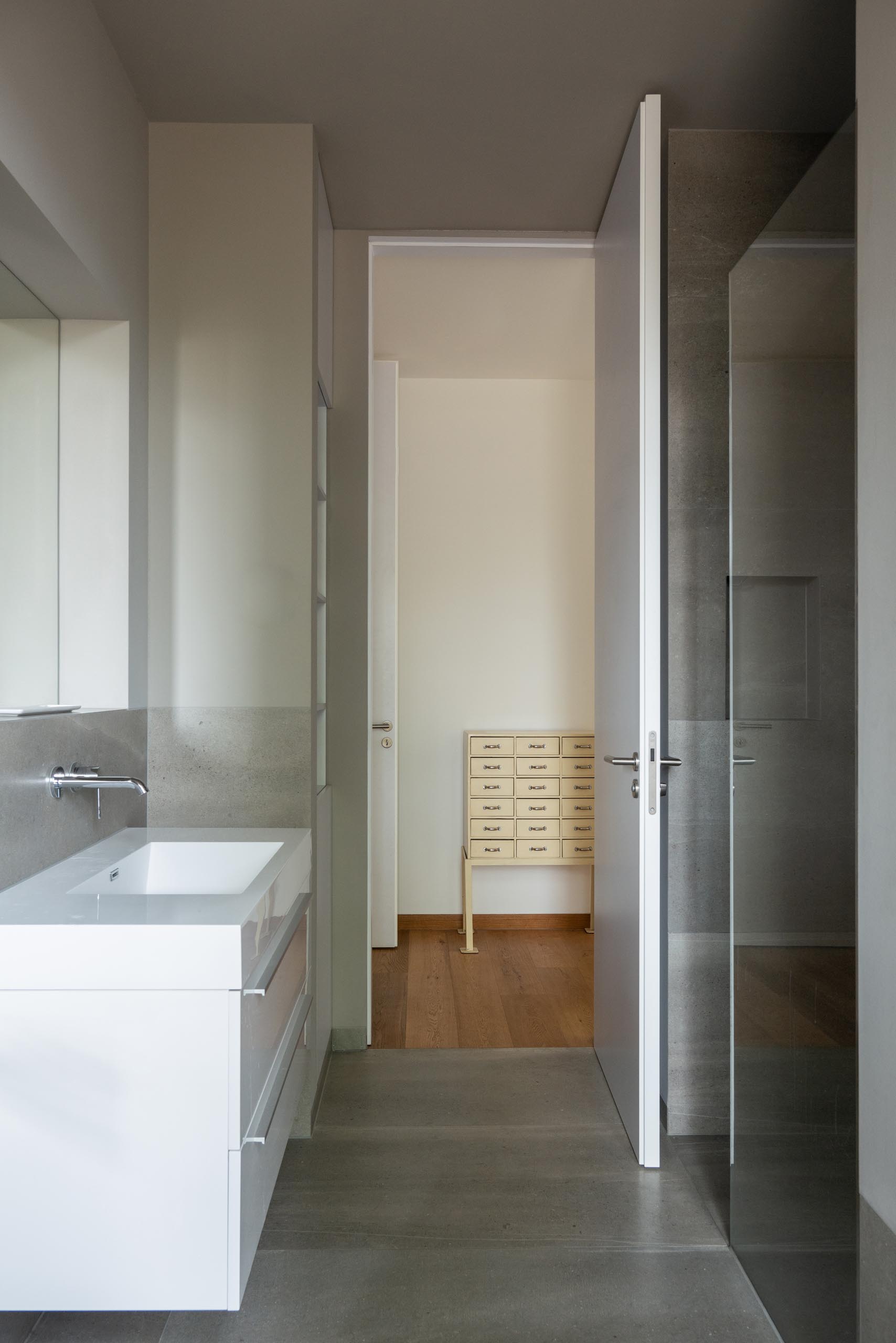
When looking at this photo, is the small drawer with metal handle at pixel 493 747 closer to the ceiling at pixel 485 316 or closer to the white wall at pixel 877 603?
the ceiling at pixel 485 316

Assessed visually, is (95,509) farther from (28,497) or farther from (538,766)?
(538,766)

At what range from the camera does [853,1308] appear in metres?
1.36

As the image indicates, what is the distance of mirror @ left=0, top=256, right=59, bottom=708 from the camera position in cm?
182

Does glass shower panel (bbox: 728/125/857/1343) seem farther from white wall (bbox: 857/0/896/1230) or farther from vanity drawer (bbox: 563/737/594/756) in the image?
vanity drawer (bbox: 563/737/594/756)

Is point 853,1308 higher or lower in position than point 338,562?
lower

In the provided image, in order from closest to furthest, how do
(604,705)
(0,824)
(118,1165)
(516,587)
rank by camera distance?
(118,1165) → (0,824) → (604,705) → (516,587)

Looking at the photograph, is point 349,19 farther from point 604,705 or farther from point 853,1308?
point 853,1308

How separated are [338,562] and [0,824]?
4.89ft

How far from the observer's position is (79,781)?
182 cm

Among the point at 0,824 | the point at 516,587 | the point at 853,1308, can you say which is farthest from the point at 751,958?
the point at 516,587

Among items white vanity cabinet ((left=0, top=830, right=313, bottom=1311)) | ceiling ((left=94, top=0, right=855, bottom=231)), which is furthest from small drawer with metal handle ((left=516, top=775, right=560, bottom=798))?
white vanity cabinet ((left=0, top=830, right=313, bottom=1311))

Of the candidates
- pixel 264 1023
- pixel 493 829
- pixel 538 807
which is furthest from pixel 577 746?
pixel 264 1023

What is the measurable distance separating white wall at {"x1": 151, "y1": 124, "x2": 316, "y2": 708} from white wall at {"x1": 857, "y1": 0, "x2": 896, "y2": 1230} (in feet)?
4.59

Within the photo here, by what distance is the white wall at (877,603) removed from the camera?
126cm
